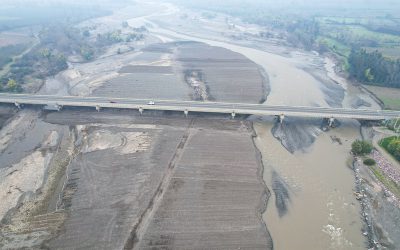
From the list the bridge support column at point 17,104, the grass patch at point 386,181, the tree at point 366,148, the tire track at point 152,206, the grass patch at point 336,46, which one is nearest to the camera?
the tire track at point 152,206

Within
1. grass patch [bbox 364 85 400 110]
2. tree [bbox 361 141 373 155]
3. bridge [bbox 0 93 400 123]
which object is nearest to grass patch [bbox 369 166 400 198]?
tree [bbox 361 141 373 155]

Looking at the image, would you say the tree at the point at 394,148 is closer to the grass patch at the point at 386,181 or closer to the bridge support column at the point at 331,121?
the grass patch at the point at 386,181

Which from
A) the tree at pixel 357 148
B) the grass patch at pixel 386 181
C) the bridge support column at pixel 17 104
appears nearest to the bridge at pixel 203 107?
the bridge support column at pixel 17 104

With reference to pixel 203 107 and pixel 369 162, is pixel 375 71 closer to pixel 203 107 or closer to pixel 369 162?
pixel 369 162

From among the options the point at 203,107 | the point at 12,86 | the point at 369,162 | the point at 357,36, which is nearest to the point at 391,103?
the point at 369,162

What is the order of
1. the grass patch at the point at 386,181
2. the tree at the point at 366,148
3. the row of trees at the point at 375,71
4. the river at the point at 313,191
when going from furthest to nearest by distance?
1. the row of trees at the point at 375,71
2. the tree at the point at 366,148
3. the grass patch at the point at 386,181
4. the river at the point at 313,191

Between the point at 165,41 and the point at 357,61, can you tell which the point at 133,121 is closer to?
the point at 357,61
